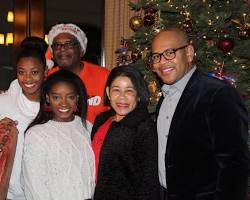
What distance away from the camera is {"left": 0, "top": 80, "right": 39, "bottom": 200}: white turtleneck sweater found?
8.50ft

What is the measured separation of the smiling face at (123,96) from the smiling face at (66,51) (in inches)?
35.7

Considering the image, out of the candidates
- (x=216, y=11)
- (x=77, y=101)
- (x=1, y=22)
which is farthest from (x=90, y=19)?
(x=77, y=101)

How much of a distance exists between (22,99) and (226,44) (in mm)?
1903

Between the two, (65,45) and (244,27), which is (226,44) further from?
(65,45)

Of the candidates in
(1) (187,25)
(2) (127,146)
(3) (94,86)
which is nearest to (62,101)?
(2) (127,146)

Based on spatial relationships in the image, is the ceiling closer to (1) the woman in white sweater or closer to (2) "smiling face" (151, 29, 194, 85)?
(1) the woman in white sweater

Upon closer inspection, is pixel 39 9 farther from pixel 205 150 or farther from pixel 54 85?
pixel 205 150

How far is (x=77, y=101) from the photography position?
8.88 ft

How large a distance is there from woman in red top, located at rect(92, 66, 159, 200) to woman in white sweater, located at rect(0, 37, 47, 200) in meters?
0.50

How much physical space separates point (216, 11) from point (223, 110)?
76.1 inches

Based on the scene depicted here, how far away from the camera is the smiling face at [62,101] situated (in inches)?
101

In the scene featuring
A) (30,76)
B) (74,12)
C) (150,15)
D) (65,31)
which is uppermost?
(74,12)

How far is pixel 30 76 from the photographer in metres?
2.71

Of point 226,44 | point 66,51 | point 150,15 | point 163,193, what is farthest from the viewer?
point 150,15
